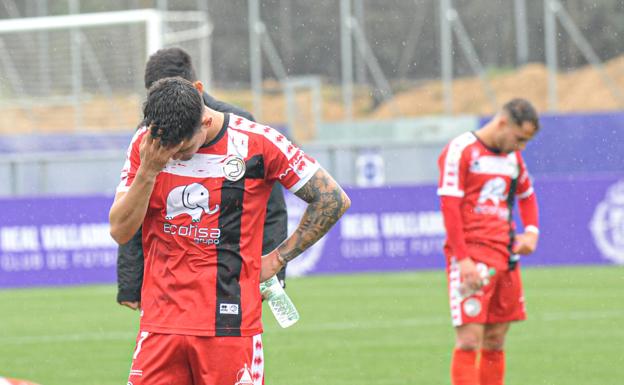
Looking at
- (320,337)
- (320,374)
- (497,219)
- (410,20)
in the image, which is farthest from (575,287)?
(410,20)

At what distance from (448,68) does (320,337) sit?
1446cm

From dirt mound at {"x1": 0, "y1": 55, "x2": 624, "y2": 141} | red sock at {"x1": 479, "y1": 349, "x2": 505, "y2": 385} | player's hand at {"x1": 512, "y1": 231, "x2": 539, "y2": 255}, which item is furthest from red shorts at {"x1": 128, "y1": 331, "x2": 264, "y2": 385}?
dirt mound at {"x1": 0, "y1": 55, "x2": 624, "y2": 141}

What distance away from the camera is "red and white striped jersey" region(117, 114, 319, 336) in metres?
4.90

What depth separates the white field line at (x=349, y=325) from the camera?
12555 millimetres

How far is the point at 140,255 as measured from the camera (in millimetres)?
6125

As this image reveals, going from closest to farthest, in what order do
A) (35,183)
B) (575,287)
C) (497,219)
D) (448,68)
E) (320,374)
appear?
(497,219) → (320,374) → (575,287) → (35,183) → (448,68)

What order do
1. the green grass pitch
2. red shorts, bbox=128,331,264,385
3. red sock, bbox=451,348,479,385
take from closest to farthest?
red shorts, bbox=128,331,264,385 → red sock, bbox=451,348,479,385 → the green grass pitch

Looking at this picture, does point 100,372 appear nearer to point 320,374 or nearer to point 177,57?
point 320,374

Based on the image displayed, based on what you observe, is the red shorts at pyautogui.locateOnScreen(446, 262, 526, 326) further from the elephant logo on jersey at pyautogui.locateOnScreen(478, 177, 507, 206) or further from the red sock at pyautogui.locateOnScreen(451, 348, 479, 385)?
the elephant logo on jersey at pyautogui.locateOnScreen(478, 177, 507, 206)

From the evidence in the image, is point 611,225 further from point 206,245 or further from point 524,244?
point 206,245

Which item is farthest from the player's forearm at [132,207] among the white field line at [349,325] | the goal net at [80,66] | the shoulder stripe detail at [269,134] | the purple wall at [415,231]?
the goal net at [80,66]

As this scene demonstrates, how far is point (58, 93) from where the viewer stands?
2652 cm

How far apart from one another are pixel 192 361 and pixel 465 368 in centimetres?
325

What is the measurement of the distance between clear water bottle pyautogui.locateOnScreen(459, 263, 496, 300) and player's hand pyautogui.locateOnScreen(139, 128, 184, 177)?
3.59 metres
